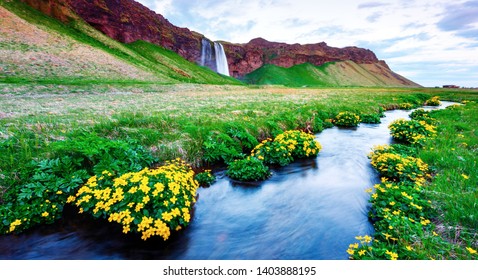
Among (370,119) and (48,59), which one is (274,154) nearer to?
(370,119)

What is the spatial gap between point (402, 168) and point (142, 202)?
7.50m

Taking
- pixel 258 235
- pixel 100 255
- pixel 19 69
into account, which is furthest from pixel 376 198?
pixel 19 69

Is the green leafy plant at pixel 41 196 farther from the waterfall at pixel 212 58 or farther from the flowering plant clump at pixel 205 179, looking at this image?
the waterfall at pixel 212 58

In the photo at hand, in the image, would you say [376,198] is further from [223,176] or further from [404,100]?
[404,100]

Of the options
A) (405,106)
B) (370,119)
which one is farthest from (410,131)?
(405,106)

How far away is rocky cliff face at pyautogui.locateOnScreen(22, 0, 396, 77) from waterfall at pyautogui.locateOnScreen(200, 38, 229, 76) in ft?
10.4

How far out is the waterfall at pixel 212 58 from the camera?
133250 mm

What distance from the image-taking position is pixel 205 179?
8.20m

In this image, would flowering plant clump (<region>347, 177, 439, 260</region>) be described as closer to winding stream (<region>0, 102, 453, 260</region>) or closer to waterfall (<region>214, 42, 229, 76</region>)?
winding stream (<region>0, 102, 453, 260</region>)

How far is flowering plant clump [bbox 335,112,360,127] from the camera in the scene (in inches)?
692

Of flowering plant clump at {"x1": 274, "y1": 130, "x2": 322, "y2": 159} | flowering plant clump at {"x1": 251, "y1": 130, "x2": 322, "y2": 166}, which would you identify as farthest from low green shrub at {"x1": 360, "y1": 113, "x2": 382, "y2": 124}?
Result: flowering plant clump at {"x1": 274, "y1": 130, "x2": 322, "y2": 159}

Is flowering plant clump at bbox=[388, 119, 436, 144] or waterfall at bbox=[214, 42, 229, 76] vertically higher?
waterfall at bbox=[214, 42, 229, 76]

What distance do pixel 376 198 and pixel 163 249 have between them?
5.22 metres

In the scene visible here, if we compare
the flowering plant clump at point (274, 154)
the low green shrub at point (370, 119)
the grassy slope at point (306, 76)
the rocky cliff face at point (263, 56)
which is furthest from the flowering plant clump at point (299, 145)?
the rocky cliff face at point (263, 56)
